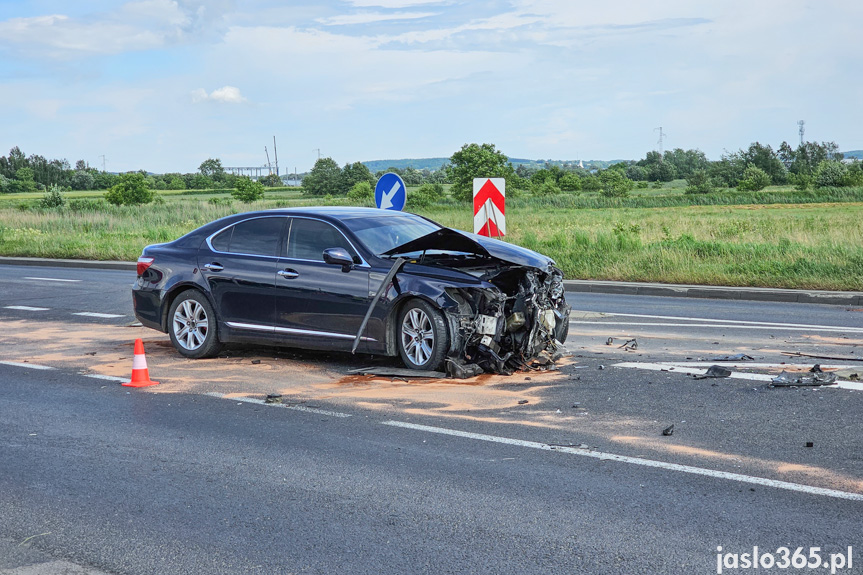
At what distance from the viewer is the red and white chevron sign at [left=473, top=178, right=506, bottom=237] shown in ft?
56.9

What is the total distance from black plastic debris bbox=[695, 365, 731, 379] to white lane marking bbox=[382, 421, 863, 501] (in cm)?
Result: 262

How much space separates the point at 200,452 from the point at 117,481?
2.41 ft

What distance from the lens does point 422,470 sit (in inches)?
223

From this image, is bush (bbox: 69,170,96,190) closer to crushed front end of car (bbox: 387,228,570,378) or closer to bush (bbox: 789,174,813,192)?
bush (bbox: 789,174,813,192)

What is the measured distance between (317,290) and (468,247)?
1.57 meters

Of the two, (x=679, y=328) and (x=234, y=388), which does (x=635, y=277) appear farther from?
(x=234, y=388)

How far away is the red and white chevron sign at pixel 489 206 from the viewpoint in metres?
17.3

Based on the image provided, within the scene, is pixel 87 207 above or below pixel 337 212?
above

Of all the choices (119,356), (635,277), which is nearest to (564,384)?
(119,356)

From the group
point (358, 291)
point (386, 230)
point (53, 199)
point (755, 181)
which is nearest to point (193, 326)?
point (358, 291)

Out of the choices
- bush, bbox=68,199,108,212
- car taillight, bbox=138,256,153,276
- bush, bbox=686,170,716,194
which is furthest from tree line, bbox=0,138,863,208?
car taillight, bbox=138,256,153,276

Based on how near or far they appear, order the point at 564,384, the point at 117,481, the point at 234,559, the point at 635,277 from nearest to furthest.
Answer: the point at 234,559
the point at 117,481
the point at 564,384
the point at 635,277

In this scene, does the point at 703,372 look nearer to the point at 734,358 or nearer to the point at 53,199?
the point at 734,358

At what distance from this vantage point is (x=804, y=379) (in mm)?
7852
